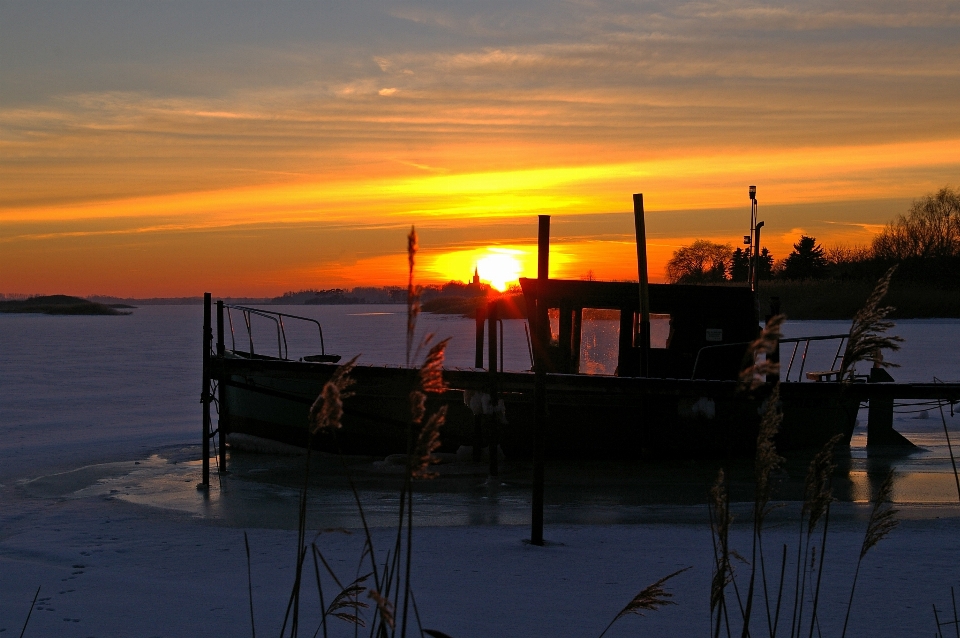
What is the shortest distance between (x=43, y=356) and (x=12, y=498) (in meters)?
31.0

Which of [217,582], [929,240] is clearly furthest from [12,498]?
[929,240]

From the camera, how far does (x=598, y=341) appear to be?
13.5 meters

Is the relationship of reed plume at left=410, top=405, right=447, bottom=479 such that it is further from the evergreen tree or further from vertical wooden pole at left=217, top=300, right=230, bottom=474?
the evergreen tree

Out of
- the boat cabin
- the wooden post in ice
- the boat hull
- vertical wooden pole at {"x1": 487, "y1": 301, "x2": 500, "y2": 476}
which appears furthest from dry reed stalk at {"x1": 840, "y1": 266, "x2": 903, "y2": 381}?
the boat cabin

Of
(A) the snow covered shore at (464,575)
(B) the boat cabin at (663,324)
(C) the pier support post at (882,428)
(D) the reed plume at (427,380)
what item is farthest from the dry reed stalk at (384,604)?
(C) the pier support post at (882,428)

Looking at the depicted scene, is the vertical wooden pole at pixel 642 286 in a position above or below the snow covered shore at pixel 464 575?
above

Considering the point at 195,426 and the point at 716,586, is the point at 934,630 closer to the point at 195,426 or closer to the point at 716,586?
the point at 716,586

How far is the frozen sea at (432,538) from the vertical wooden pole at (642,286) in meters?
1.59

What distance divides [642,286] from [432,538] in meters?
5.92

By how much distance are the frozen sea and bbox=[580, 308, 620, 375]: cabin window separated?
150cm

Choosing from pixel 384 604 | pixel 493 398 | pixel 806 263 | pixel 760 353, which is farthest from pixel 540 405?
pixel 806 263

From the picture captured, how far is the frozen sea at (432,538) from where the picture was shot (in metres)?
5.27

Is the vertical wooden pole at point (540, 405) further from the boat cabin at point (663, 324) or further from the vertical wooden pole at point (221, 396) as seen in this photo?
the vertical wooden pole at point (221, 396)

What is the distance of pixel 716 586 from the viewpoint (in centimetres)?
261
